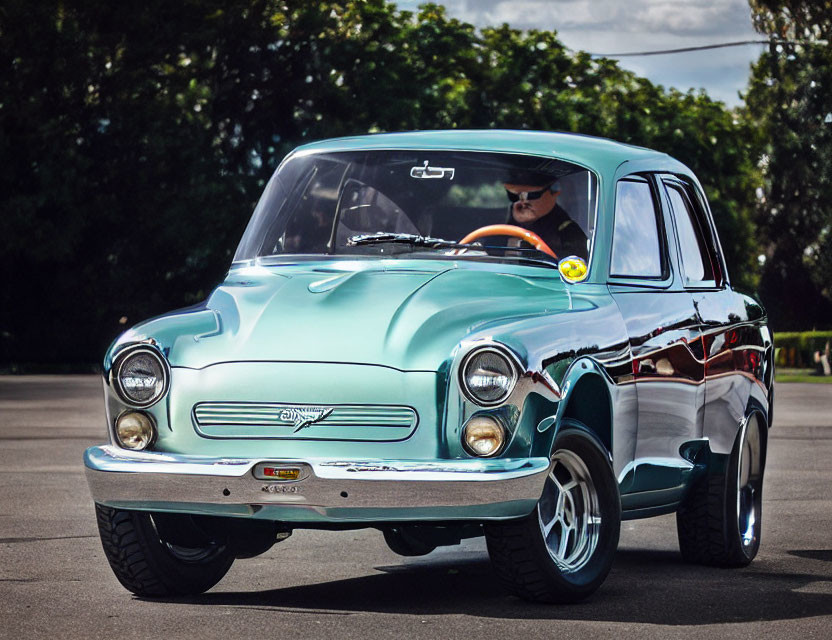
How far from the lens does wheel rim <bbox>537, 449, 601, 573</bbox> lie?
22.3 ft

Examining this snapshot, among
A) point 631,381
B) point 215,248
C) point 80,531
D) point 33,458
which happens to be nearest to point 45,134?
point 215,248

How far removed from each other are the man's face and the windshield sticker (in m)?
0.34

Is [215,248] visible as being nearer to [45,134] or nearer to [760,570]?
[45,134]

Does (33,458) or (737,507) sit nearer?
(737,507)

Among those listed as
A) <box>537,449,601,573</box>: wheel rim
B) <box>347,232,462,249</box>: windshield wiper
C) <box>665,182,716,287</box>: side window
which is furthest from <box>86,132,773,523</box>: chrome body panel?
<box>665,182,716,287</box>: side window

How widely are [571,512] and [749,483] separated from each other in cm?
244

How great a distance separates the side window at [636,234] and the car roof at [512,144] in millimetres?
143

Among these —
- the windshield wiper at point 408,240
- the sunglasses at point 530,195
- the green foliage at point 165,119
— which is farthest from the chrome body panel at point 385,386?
the green foliage at point 165,119

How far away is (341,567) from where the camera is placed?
27.0 feet

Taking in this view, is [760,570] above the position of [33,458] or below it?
above

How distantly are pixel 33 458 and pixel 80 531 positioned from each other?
5400 millimetres

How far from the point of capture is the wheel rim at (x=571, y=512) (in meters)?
6.80

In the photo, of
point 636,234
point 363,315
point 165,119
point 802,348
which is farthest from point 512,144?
point 802,348

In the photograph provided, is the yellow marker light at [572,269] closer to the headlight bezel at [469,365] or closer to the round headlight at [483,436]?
the headlight bezel at [469,365]
